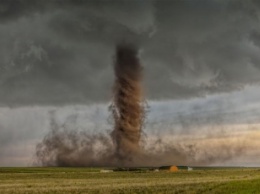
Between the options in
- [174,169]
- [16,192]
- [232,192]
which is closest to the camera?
[232,192]

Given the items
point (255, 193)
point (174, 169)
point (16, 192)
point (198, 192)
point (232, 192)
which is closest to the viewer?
point (255, 193)

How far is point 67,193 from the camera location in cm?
5266

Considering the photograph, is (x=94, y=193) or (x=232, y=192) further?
(x=94, y=193)

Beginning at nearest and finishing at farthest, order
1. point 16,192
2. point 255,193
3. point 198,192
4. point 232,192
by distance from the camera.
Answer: point 255,193 < point 232,192 < point 198,192 < point 16,192

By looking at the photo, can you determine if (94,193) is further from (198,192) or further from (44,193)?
(198,192)

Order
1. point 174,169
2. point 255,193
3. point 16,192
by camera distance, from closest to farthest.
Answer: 1. point 255,193
2. point 16,192
3. point 174,169

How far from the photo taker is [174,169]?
171 m

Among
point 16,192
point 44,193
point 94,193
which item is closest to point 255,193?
point 94,193

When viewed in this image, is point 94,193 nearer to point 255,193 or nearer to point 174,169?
point 255,193

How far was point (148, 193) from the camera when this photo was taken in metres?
51.8

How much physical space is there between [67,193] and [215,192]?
664 inches

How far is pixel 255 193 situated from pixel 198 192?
837 centimetres

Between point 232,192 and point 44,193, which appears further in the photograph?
point 44,193

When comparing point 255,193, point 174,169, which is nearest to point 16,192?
point 255,193
